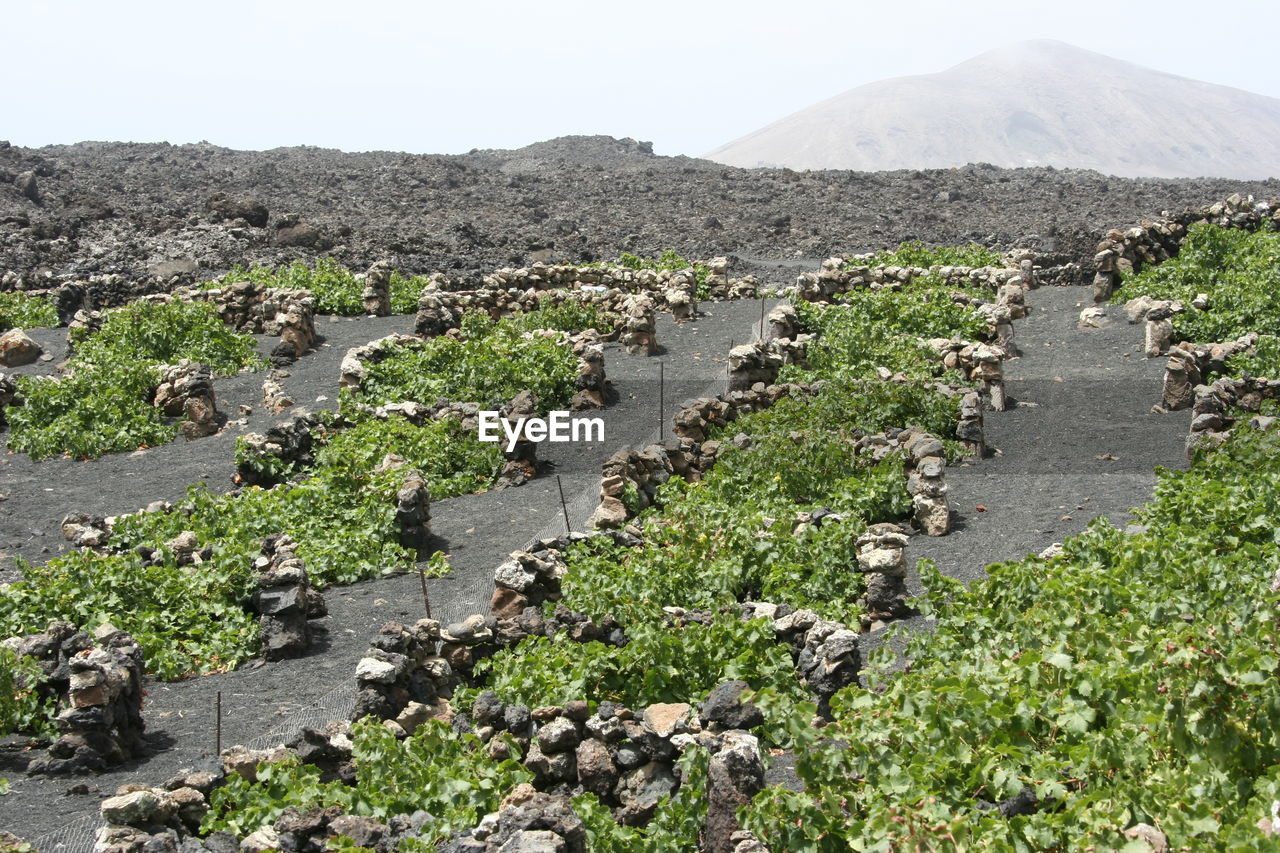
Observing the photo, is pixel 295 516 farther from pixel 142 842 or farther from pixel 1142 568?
pixel 1142 568

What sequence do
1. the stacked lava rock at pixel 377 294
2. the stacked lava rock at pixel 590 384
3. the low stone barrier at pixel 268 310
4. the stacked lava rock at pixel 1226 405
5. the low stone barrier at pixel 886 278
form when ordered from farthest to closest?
the stacked lava rock at pixel 377 294
the low stone barrier at pixel 886 278
the low stone barrier at pixel 268 310
the stacked lava rock at pixel 590 384
the stacked lava rock at pixel 1226 405

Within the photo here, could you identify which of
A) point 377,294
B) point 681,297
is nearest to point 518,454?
point 681,297

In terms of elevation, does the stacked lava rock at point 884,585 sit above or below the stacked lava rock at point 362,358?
below

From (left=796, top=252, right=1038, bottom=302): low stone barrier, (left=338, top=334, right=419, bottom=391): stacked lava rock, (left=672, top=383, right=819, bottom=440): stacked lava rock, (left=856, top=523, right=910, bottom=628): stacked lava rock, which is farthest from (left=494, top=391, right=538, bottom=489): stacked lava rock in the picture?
(left=796, top=252, right=1038, bottom=302): low stone barrier

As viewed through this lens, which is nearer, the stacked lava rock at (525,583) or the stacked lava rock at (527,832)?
the stacked lava rock at (527,832)

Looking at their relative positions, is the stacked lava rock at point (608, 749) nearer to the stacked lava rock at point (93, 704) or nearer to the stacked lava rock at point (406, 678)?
the stacked lava rock at point (406, 678)

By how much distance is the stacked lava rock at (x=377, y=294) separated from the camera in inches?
984

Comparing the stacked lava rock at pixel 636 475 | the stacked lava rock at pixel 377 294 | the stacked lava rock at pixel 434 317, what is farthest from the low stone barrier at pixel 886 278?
the stacked lava rock at pixel 636 475

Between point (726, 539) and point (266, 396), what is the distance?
1043cm

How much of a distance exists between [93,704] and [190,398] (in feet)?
33.2

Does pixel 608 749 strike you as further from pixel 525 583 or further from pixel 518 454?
pixel 518 454

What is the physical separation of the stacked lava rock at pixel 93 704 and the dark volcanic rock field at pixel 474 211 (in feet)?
59.1

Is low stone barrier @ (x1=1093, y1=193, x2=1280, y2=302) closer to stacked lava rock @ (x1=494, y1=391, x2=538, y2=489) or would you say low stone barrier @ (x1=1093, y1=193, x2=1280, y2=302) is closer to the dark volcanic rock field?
the dark volcanic rock field

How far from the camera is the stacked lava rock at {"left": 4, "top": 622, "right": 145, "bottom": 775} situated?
862 cm
